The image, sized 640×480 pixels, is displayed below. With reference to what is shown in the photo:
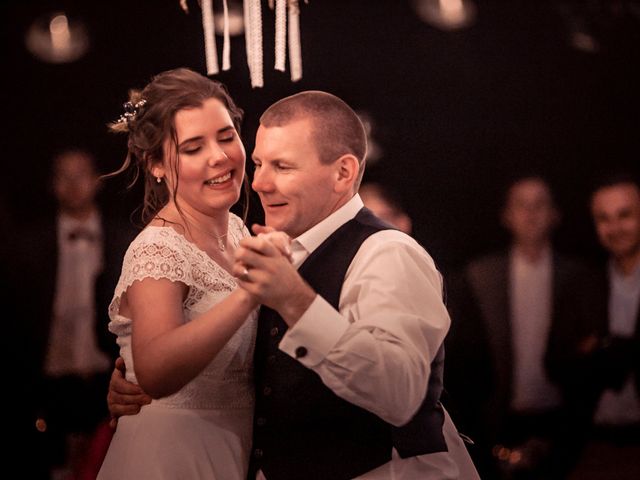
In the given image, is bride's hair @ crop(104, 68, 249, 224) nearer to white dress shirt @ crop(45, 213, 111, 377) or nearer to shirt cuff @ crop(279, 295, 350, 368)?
shirt cuff @ crop(279, 295, 350, 368)

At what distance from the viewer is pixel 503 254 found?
418 centimetres

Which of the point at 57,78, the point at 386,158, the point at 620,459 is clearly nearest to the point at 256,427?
the point at 386,158

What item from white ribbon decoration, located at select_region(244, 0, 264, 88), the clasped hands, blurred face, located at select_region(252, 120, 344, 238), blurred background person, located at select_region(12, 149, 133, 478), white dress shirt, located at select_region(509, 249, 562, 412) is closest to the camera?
the clasped hands

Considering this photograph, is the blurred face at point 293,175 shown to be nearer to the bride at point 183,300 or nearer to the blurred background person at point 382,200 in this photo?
the bride at point 183,300

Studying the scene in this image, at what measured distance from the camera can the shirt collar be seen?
199cm

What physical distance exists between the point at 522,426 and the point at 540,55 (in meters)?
1.62

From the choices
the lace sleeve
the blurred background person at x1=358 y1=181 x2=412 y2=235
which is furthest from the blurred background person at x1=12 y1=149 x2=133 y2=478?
the lace sleeve

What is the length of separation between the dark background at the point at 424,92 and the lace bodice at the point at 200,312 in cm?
89

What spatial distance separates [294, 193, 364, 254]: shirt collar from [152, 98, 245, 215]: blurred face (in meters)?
0.33

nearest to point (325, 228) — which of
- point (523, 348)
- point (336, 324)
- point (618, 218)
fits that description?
point (336, 324)

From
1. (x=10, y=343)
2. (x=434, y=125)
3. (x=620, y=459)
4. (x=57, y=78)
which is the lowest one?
(x=620, y=459)

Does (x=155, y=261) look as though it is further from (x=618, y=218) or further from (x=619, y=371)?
(x=618, y=218)

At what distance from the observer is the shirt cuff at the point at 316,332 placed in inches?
66.6

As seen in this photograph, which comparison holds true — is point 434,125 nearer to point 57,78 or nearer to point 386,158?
point 386,158
